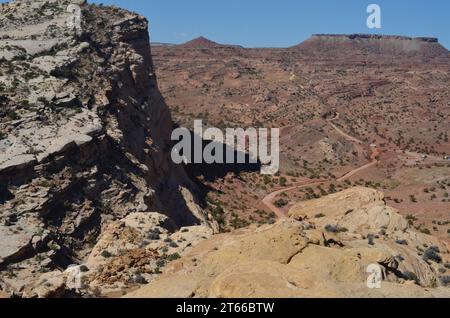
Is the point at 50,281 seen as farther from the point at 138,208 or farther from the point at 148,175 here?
the point at 148,175

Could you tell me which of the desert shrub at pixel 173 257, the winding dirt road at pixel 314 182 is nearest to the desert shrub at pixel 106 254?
the desert shrub at pixel 173 257

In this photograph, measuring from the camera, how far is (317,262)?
14945 millimetres

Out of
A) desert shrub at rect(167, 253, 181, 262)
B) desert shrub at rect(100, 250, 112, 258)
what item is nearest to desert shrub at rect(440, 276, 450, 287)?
desert shrub at rect(167, 253, 181, 262)

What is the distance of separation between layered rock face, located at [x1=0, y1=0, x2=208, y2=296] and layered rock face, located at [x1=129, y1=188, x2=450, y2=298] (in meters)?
8.13

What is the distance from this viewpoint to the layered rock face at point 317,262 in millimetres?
12141

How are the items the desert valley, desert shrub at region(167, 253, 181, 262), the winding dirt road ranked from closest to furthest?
the desert valley < desert shrub at region(167, 253, 181, 262) < the winding dirt road

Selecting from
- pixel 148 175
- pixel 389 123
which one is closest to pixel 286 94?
pixel 389 123

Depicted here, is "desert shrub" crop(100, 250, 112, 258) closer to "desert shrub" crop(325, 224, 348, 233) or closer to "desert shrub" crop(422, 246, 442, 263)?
"desert shrub" crop(325, 224, 348, 233)

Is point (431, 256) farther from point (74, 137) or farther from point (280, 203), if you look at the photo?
point (280, 203)

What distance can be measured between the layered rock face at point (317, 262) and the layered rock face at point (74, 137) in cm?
813

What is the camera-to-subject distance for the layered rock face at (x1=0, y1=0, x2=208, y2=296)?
82.4ft

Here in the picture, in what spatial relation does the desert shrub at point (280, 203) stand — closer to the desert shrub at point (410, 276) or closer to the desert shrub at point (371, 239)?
the desert shrub at point (371, 239)

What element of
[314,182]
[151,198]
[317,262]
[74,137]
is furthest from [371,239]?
[314,182]

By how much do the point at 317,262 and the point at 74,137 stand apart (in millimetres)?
19206
